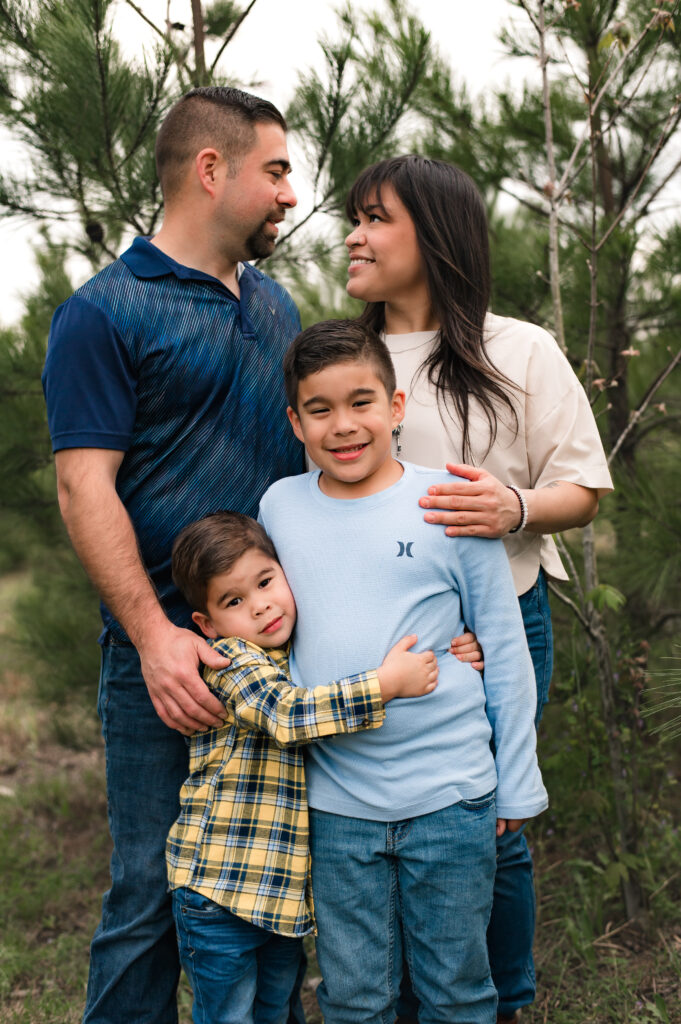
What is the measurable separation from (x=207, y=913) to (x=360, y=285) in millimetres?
1215

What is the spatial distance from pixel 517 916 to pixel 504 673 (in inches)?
A: 23.6

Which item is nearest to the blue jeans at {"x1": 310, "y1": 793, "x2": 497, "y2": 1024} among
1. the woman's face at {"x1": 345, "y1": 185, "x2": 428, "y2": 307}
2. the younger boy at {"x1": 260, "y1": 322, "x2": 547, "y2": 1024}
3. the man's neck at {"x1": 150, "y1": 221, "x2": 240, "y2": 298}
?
the younger boy at {"x1": 260, "y1": 322, "x2": 547, "y2": 1024}

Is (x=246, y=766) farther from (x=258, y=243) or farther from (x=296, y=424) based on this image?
(x=258, y=243)

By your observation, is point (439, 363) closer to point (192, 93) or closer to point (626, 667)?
point (192, 93)

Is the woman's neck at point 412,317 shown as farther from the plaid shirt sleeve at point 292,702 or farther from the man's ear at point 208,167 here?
the plaid shirt sleeve at point 292,702

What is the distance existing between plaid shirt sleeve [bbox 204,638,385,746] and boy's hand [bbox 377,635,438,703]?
2 centimetres

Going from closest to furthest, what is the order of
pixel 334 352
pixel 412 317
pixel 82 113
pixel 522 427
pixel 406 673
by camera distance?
pixel 406 673 → pixel 334 352 → pixel 522 427 → pixel 412 317 → pixel 82 113

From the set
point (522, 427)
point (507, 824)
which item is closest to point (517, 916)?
point (507, 824)

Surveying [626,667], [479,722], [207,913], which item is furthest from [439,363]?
[626,667]

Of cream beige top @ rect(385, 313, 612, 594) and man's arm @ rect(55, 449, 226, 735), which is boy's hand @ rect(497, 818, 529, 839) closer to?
cream beige top @ rect(385, 313, 612, 594)

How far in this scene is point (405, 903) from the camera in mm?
1568

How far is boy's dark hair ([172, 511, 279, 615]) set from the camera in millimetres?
1604

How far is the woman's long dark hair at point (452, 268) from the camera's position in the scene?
5.85 ft

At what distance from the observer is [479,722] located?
1577 millimetres
